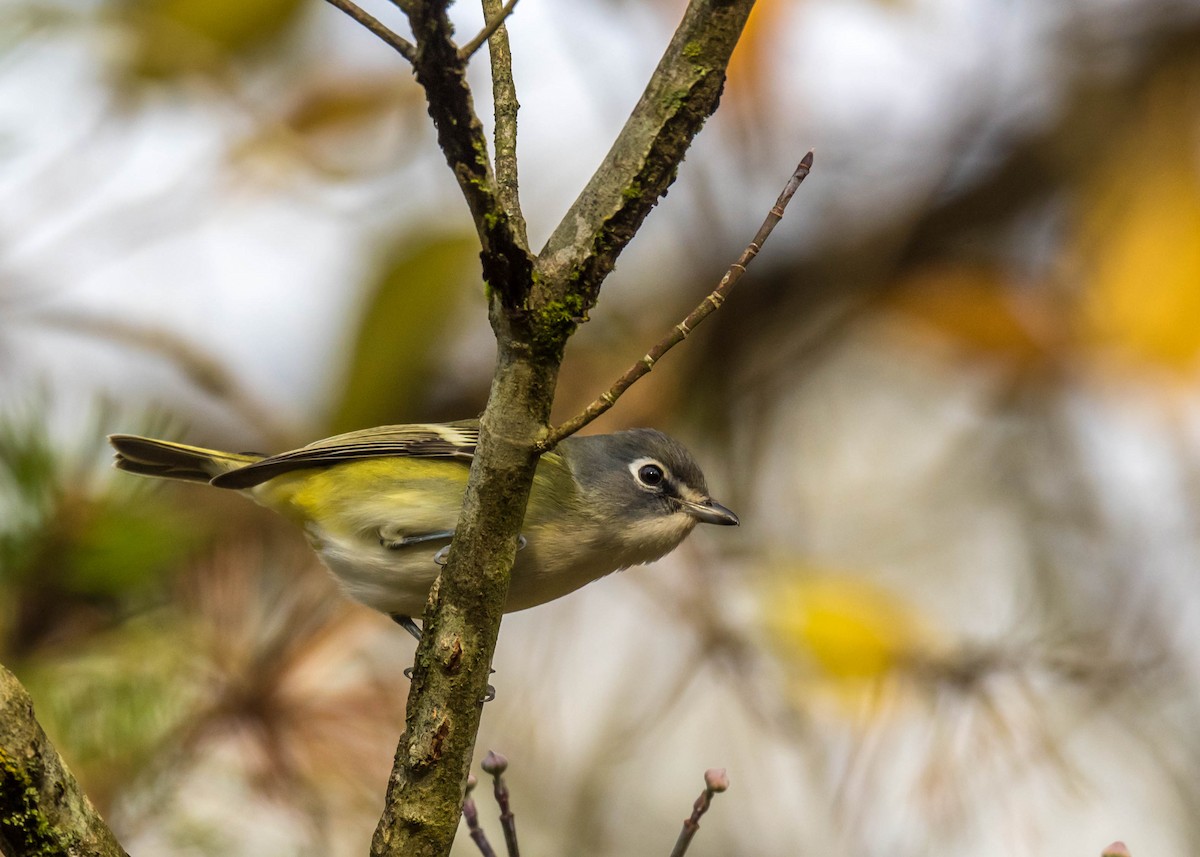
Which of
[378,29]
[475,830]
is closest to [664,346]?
[378,29]

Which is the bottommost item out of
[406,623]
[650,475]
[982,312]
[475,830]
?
[475,830]

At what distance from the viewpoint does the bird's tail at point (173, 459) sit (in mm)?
3902

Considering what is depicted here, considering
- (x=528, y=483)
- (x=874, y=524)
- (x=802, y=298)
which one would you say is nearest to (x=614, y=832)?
(x=874, y=524)

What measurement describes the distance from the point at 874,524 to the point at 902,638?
126 inches

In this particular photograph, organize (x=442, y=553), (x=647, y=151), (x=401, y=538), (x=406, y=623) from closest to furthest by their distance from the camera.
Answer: (x=647, y=151), (x=442, y=553), (x=401, y=538), (x=406, y=623)

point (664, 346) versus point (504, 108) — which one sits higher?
point (504, 108)

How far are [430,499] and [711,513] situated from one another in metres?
0.97

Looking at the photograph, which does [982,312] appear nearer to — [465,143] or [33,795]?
[465,143]

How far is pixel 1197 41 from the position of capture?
581 centimetres

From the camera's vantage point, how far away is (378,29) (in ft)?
5.81

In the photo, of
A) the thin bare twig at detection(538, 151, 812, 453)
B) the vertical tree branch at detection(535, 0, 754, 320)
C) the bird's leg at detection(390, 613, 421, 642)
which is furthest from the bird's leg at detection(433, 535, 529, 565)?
the vertical tree branch at detection(535, 0, 754, 320)

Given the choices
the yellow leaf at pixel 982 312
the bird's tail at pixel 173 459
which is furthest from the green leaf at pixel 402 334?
the yellow leaf at pixel 982 312

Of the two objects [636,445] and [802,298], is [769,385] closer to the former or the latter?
[802,298]

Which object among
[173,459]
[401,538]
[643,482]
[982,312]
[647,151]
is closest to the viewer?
[647,151]
